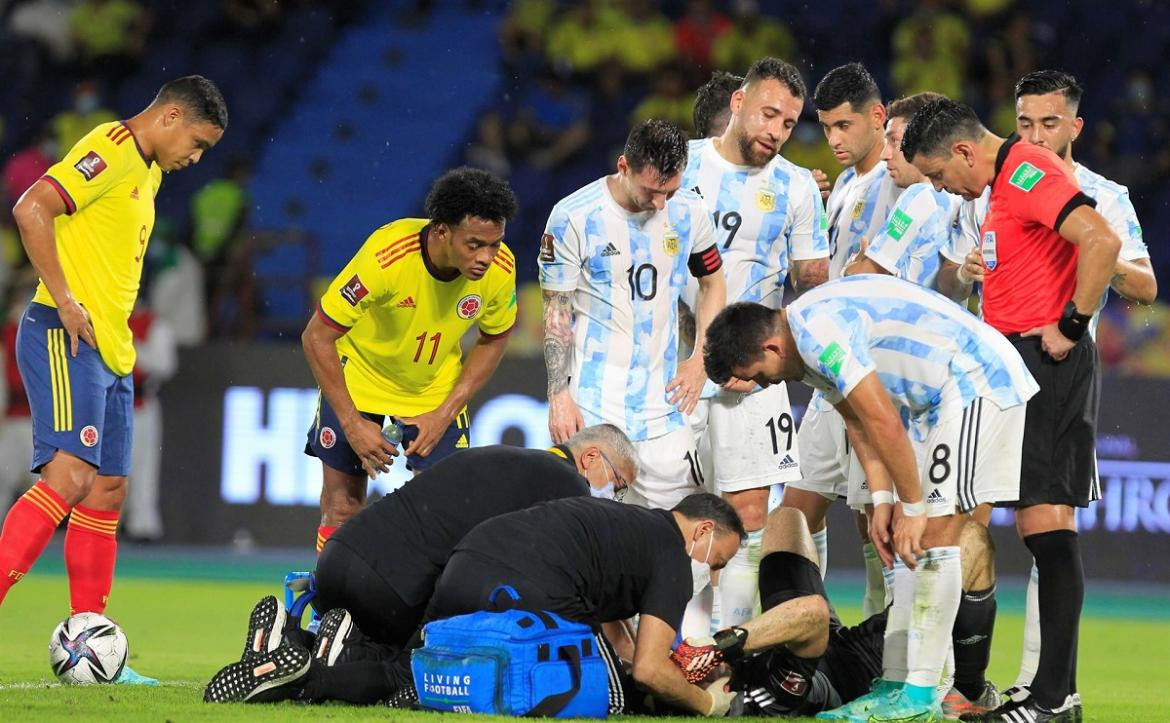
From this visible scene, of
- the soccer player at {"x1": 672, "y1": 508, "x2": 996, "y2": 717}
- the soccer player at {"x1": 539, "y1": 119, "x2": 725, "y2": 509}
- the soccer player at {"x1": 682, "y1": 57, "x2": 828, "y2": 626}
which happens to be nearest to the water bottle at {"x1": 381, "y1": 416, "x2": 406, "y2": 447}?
the soccer player at {"x1": 539, "y1": 119, "x2": 725, "y2": 509}

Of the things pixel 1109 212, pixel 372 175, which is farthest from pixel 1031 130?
pixel 372 175

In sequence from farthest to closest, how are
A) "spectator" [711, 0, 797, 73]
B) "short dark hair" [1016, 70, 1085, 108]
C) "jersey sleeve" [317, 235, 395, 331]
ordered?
"spectator" [711, 0, 797, 73] < "jersey sleeve" [317, 235, 395, 331] < "short dark hair" [1016, 70, 1085, 108]

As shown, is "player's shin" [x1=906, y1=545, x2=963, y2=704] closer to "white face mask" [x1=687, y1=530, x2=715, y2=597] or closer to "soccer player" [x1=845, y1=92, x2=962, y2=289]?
"white face mask" [x1=687, y1=530, x2=715, y2=597]

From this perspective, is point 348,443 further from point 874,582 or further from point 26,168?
point 26,168

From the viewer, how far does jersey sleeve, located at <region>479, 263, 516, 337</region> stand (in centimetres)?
786

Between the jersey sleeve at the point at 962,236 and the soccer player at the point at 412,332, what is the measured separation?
7.10 ft

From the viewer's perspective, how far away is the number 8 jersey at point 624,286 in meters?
7.59

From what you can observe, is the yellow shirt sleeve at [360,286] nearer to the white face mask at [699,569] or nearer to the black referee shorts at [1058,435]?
the white face mask at [699,569]

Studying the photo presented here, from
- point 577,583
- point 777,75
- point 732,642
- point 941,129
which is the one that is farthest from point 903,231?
point 577,583

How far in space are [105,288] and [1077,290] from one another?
13.6 ft

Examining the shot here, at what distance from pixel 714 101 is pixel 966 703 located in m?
3.54

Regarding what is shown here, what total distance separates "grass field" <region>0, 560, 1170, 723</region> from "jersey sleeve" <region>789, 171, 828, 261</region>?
246 centimetres

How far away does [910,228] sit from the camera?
311 inches

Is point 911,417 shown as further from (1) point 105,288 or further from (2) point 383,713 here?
(1) point 105,288
